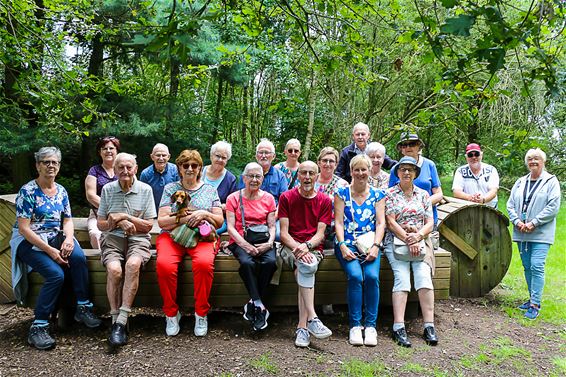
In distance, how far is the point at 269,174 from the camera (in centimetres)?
485

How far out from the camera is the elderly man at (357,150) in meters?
5.11

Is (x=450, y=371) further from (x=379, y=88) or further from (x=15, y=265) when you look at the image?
(x=379, y=88)

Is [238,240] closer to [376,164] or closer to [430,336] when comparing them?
[376,164]

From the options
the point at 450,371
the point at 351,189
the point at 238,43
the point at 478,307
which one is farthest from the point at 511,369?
the point at 238,43

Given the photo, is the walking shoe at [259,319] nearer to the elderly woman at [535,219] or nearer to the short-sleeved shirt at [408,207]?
the short-sleeved shirt at [408,207]

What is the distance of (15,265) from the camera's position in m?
4.00

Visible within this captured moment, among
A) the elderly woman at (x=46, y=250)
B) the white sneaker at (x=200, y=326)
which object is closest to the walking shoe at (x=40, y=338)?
the elderly woman at (x=46, y=250)

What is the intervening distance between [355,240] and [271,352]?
1.23 m

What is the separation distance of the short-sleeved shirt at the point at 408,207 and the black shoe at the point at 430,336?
2.84ft

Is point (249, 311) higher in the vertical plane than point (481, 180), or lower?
lower

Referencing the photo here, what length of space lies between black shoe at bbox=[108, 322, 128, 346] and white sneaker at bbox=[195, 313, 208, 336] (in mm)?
588

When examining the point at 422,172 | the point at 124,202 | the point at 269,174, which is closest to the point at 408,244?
the point at 422,172

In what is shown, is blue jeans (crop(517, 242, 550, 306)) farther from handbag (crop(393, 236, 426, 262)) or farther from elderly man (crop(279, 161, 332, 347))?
elderly man (crop(279, 161, 332, 347))

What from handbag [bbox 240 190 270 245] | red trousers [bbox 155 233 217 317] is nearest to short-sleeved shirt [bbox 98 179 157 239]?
red trousers [bbox 155 233 217 317]
